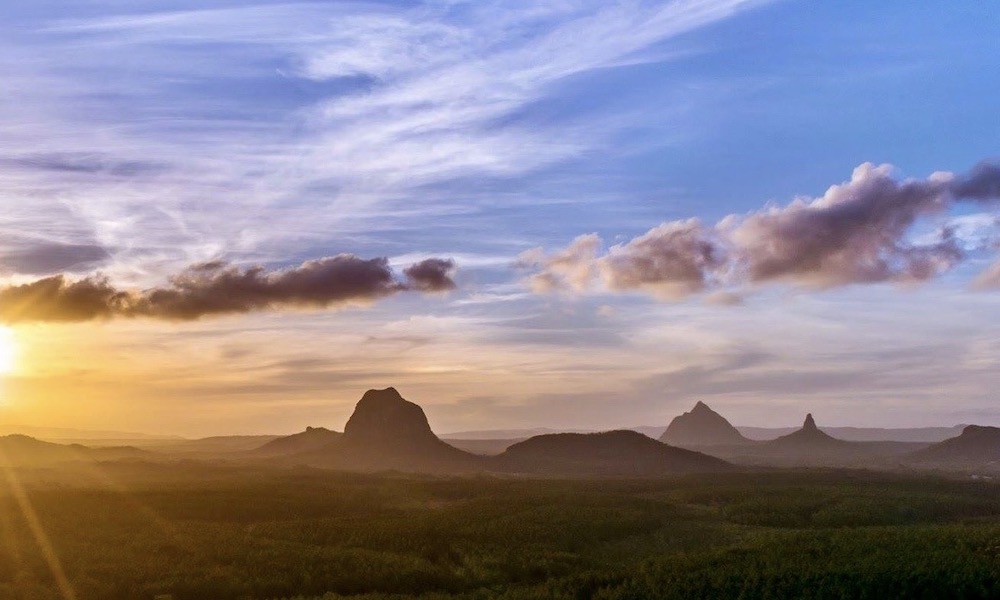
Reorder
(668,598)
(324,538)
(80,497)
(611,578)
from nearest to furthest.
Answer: (668,598) → (611,578) → (324,538) → (80,497)

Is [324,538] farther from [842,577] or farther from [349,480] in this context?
[349,480]

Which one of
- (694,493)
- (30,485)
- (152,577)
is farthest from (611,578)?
(30,485)

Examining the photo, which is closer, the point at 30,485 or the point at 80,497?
the point at 80,497

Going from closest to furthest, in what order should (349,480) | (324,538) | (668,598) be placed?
(668,598) < (324,538) < (349,480)

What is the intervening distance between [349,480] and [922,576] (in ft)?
483

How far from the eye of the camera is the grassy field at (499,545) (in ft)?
221

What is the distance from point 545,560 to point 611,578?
12580 mm

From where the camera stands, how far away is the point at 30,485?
177 metres

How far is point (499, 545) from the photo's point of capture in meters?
Answer: 90.6

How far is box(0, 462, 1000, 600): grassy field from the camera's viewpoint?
67500 mm

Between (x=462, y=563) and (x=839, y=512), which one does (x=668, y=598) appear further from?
(x=839, y=512)

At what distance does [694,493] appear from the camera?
15150 cm

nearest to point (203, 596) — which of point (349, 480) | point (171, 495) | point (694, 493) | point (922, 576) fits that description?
point (922, 576)

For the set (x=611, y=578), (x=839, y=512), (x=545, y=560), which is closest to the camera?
(x=611, y=578)
